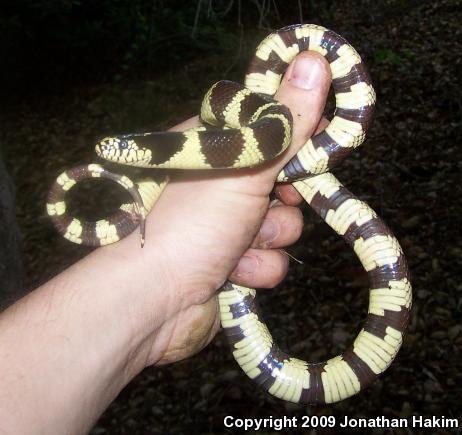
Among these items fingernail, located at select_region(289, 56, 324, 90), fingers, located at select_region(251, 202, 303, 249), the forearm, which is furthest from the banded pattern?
the forearm

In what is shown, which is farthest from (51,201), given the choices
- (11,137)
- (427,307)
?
(11,137)

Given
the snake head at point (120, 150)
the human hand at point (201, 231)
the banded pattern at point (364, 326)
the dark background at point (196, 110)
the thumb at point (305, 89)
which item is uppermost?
the snake head at point (120, 150)

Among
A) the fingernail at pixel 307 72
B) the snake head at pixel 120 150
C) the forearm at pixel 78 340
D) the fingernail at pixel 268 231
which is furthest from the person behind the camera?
the fingernail at pixel 268 231

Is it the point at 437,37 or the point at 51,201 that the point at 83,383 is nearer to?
the point at 51,201

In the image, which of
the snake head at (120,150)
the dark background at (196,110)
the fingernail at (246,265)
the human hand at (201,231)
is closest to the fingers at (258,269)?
the fingernail at (246,265)

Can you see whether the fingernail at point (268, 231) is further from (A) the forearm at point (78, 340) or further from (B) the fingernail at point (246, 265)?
(A) the forearm at point (78, 340)

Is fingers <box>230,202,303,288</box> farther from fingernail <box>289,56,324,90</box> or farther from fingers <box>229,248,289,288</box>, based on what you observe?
fingernail <box>289,56,324,90</box>
